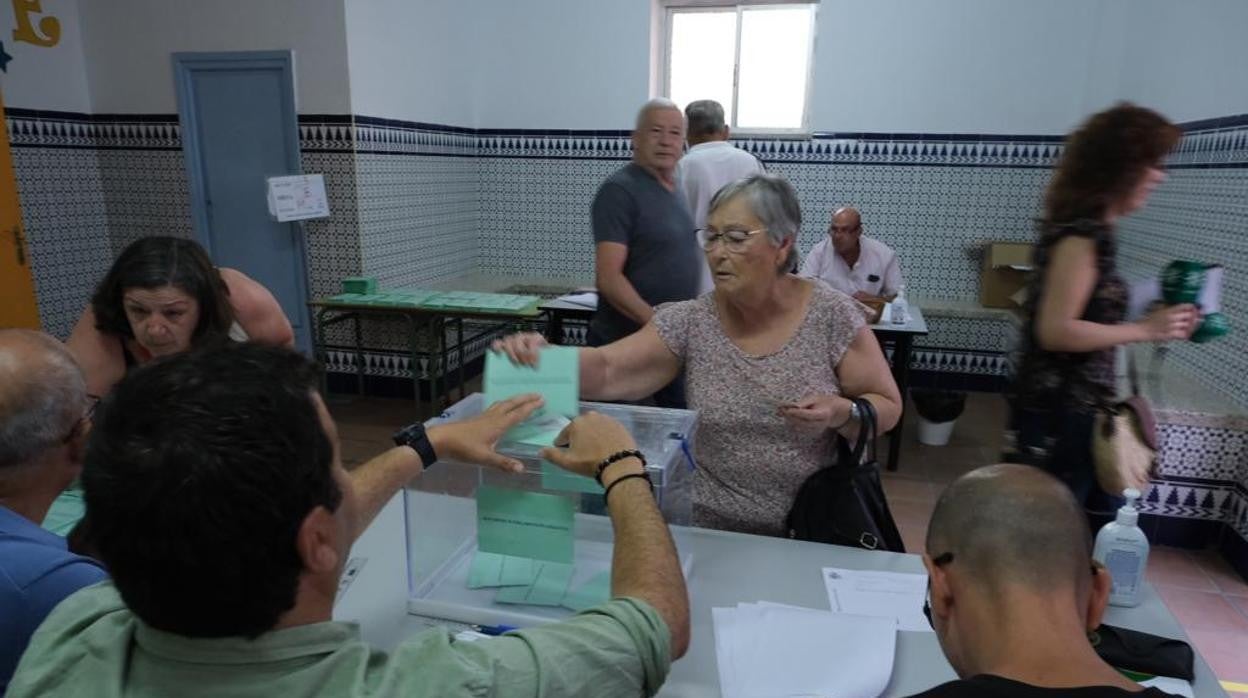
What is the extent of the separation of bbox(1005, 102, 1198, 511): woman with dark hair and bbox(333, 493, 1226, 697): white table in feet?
2.38

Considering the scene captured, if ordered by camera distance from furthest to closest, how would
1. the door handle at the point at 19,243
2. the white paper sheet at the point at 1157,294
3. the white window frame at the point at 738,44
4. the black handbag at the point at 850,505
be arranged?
the white window frame at the point at 738,44 → the door handle at the point at 19,243 → the white paper sheet at the point at 1157,294 → the black handbag at the point at 850,505

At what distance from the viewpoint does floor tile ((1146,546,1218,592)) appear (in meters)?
3.28

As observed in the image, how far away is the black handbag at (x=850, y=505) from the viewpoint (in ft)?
5.84

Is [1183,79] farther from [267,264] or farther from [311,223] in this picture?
[267,264]

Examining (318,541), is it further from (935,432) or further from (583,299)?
(935,432)

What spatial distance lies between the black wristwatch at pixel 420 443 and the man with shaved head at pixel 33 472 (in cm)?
53

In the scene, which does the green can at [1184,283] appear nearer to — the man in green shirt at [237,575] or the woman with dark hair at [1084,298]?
the woman with dark hair at [1084,298]

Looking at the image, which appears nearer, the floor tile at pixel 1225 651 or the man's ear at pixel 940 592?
the man's ear at pixel 940 592

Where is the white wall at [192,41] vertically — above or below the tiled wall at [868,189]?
above

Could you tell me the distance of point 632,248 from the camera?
3.12 m

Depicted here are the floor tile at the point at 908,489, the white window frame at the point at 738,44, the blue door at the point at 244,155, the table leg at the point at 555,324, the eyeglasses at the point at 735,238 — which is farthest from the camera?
the white window frame at the point at 738,44

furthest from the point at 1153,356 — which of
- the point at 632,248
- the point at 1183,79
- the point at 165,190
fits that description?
the point at 165,190

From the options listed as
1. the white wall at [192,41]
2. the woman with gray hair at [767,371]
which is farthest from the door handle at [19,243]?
the woman with gray hair at [767,371]

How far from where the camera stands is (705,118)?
3852 millimetres
